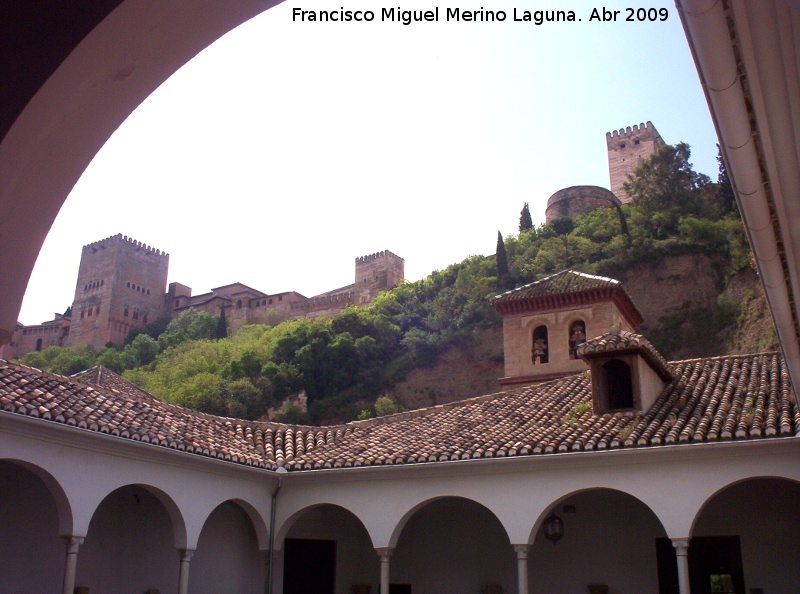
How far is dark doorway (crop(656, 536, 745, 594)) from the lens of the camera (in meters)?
12.5

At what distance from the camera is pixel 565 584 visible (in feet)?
44.2

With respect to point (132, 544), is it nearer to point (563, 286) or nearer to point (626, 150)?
point (563, 286)

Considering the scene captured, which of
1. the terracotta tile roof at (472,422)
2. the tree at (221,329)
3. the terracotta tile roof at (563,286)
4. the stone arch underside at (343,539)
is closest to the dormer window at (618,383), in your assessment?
the terracotta tile roof at (472,422)

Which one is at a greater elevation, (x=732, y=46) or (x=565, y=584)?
(x=732, y=46)

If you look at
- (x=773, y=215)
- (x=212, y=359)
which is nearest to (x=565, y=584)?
(x=773, y=215)

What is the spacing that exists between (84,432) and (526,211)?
47.9 metres

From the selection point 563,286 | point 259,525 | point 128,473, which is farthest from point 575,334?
point 128,473

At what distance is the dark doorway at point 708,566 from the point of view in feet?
40.9

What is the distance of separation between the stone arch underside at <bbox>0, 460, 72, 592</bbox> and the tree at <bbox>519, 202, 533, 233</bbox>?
4461 cm

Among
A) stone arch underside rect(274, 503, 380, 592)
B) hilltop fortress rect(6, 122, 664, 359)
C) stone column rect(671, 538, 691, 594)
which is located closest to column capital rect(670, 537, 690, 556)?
stone column rect(671, 538, 691, 594)

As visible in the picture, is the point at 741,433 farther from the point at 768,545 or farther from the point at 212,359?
the point at 212,359

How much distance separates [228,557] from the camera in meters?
13.8

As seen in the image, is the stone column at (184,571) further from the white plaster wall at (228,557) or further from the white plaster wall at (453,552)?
the white plaster wall at (453,552)

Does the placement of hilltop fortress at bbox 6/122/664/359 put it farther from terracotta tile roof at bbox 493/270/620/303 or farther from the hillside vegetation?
terracotta tile roof at bbox 493/270/620/303
